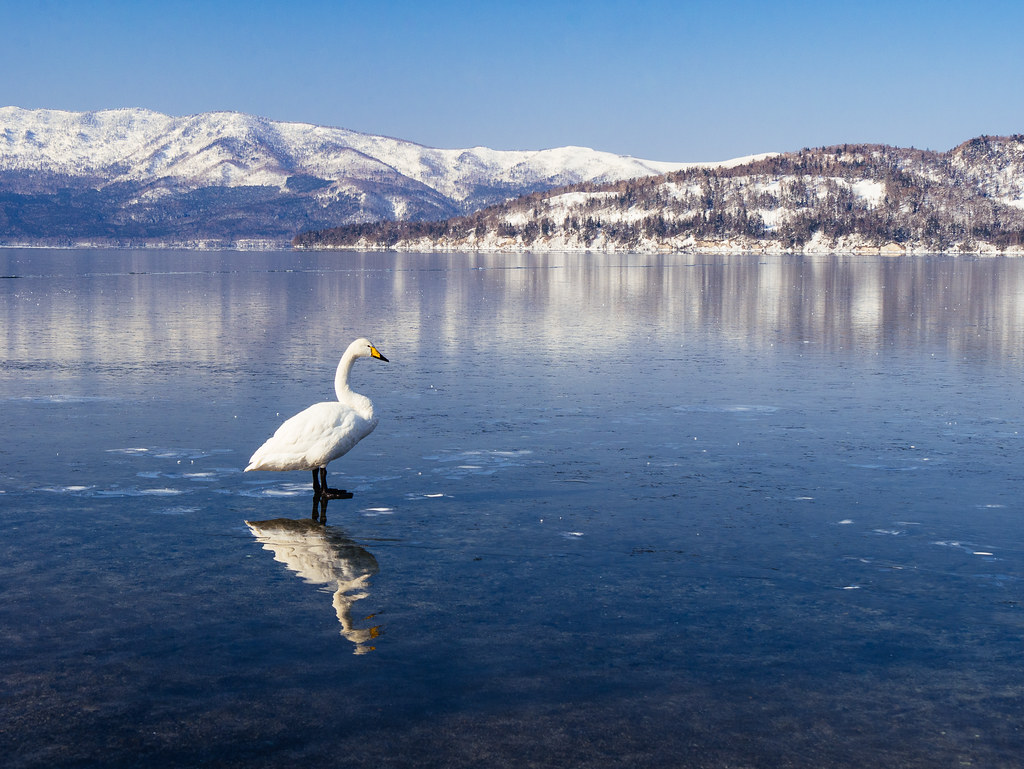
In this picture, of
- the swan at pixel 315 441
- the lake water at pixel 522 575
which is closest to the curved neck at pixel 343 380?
the swan at pixel 315 441

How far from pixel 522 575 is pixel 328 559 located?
7.58 ft

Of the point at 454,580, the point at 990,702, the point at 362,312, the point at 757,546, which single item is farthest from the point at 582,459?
the point at 362,312

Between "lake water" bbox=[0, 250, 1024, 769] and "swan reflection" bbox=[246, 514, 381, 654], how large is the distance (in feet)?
0.19

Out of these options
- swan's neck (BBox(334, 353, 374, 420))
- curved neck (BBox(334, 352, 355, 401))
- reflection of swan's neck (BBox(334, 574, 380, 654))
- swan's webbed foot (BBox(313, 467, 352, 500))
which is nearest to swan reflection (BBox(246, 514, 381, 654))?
reflection of swan's neck (BBox(334, 574, 380, 654))

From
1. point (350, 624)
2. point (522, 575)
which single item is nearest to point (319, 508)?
point (522, 575)

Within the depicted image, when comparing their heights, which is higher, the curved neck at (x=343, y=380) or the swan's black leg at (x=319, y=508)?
the curved neck at (x=343, y=380)

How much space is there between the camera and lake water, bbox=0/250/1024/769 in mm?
7582

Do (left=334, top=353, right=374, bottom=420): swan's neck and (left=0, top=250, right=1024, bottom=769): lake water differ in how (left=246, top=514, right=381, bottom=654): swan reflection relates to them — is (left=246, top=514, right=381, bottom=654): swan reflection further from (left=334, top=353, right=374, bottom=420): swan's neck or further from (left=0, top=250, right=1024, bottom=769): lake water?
(left=334, top=353, right=374, bottom=420): swan's neck

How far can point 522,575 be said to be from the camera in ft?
36.5

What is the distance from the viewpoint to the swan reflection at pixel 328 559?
389 inches

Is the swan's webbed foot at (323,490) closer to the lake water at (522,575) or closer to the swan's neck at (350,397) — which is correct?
the lake water at (522,575)

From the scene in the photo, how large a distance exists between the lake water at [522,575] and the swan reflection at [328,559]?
57mm

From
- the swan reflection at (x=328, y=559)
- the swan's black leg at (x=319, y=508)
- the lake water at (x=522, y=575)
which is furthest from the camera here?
the swan's black leg at (x=319, y=508)

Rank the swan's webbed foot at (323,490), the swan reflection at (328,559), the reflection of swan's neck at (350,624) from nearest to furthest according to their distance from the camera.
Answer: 1. the reflection of swan's neck at (350,624)
2. the swan reflection at (328,559)
3. the swan's webbed foot at (323,490)
